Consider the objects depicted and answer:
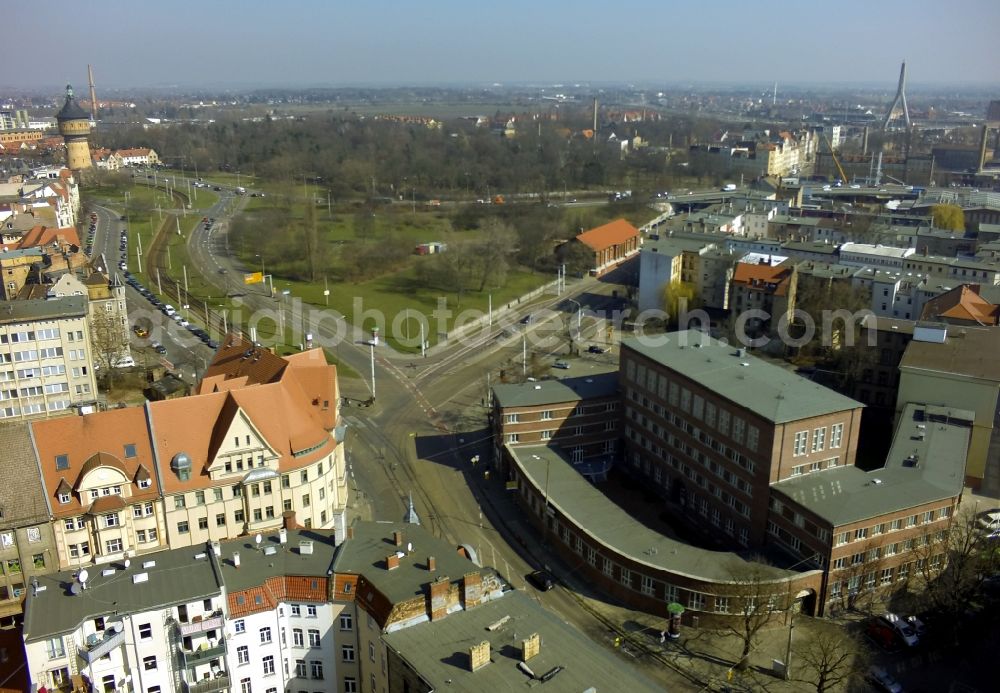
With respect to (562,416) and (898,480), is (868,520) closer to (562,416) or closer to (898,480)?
(898,480)

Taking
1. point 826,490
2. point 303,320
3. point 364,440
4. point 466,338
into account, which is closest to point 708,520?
point 826,490

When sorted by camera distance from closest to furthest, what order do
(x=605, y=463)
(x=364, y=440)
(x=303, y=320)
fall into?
(x=605, y=463) < (x=364, y=440) < (x=303, y=320)

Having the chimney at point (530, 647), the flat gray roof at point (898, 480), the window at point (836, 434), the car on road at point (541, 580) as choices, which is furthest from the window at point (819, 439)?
the chimney at point (530, 647)

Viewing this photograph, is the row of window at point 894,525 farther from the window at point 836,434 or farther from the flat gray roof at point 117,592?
the flat gray roof at point 117,592

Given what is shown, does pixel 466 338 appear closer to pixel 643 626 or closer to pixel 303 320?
pixel 303 320

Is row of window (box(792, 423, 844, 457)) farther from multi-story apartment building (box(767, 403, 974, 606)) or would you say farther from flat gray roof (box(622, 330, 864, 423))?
multi-story apartment building (box(767, 403, 974, 606))

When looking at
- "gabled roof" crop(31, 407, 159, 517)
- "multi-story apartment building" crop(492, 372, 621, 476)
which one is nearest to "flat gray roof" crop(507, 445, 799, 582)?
"multi-story apartment building" crop(492, 372, 621, 476)

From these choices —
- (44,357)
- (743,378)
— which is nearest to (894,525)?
(743,378)
